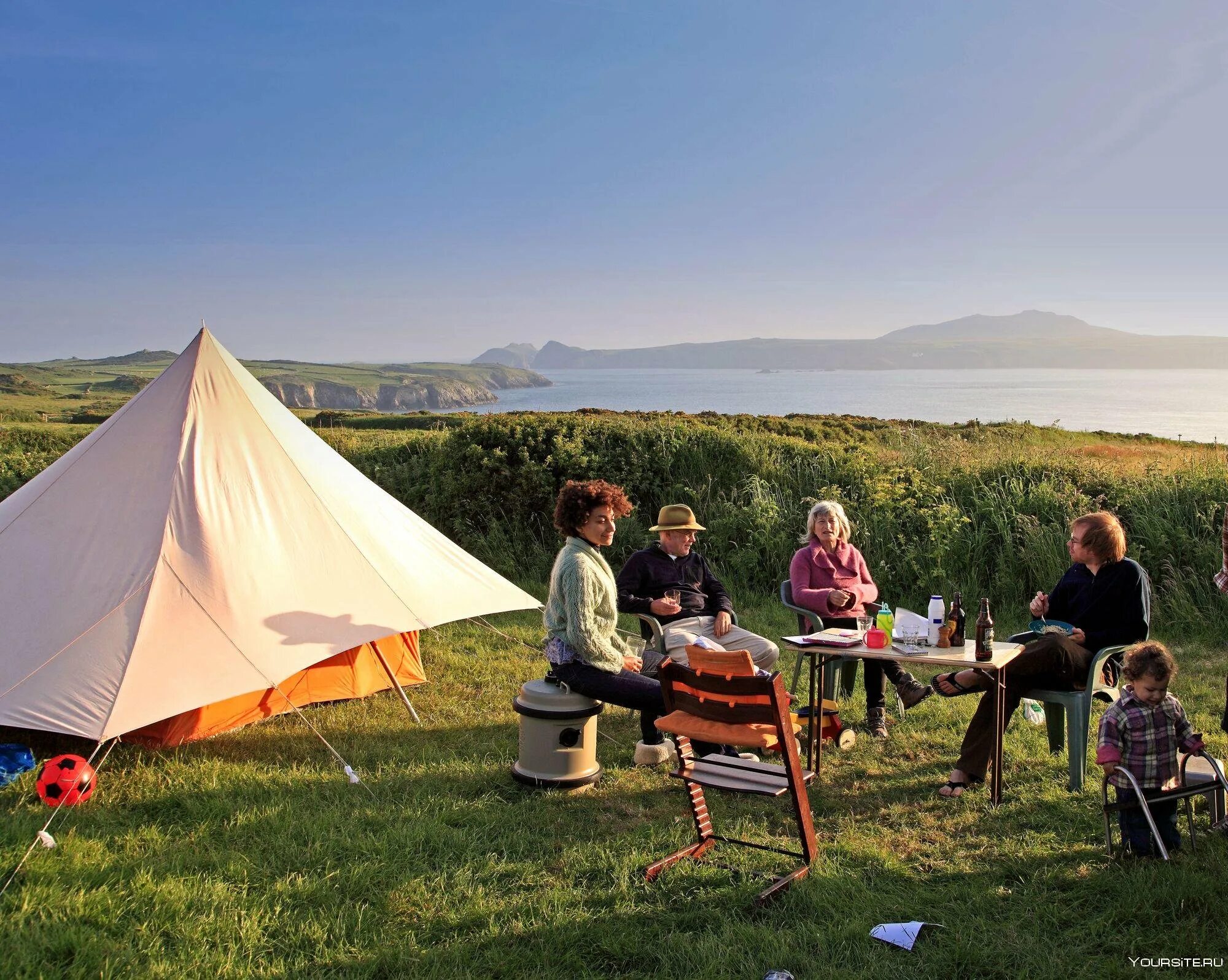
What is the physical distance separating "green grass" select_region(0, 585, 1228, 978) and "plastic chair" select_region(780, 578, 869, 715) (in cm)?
75

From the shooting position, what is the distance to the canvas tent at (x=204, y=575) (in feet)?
15.8

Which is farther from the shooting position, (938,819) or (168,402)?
(168,402)

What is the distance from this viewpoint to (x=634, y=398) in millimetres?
16000

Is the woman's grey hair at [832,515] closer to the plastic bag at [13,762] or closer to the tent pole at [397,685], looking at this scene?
the tent pole at [397,685]

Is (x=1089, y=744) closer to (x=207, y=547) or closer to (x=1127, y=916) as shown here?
(x=1127, y=916)

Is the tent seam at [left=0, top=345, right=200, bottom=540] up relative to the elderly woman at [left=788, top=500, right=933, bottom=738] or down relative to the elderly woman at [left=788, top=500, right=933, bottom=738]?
up

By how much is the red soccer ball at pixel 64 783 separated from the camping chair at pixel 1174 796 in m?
4.36

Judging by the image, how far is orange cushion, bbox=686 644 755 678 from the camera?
3.74 metres

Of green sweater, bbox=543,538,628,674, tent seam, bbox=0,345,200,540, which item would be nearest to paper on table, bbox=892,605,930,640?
green sweater, bbox=543,538,628,674

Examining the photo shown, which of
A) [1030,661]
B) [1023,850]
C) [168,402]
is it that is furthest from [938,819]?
[168,402]

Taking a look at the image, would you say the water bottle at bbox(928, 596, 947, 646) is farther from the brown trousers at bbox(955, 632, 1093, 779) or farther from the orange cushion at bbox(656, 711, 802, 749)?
the orange cushion at bbox(656, 711, 802, 749)

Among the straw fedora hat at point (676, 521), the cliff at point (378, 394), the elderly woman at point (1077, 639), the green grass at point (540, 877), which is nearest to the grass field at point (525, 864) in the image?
the green grass at point (540, 877)

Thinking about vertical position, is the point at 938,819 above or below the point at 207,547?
below

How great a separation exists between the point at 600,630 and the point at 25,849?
2588 millimetres
